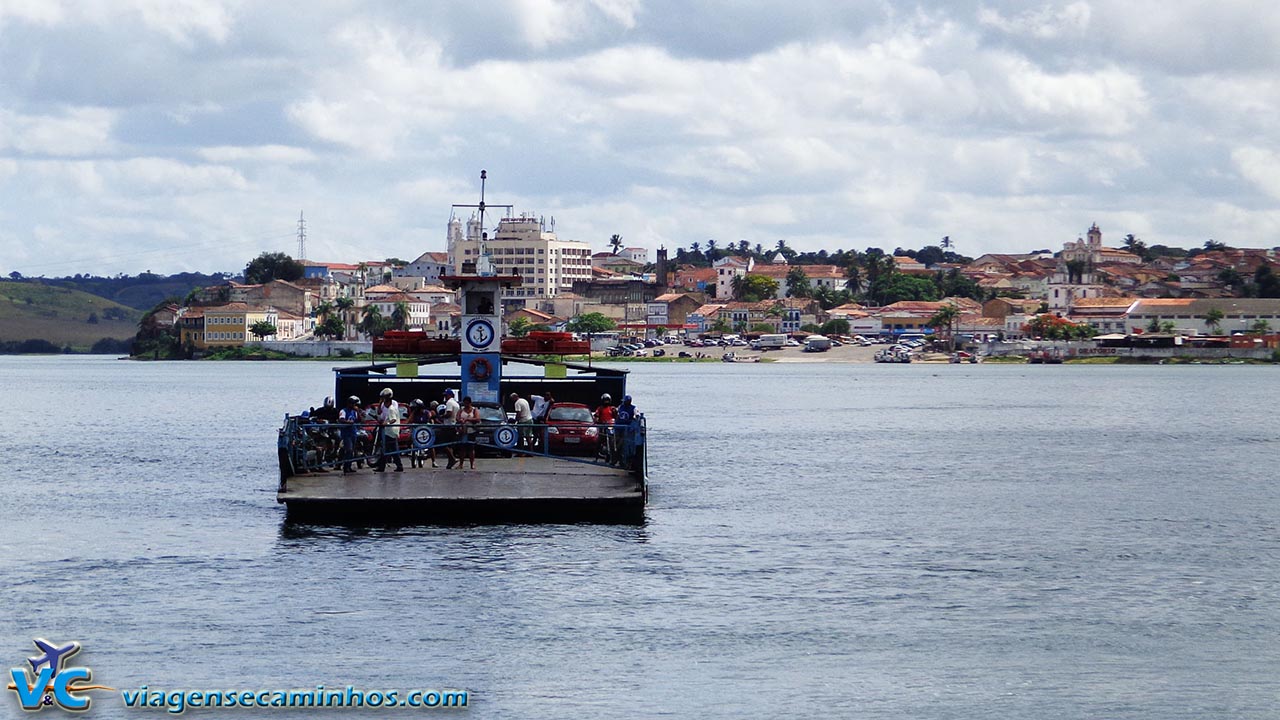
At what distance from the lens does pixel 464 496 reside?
90.2 feet

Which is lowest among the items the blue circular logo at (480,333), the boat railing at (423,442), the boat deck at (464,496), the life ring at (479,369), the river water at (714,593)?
the river water at (714,593)

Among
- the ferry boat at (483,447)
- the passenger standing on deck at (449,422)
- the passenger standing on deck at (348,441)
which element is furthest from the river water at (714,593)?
the passenger standing on deck at (449,422)

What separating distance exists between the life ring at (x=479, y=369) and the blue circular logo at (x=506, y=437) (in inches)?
124

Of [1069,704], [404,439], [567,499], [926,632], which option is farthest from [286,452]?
[1069,704]

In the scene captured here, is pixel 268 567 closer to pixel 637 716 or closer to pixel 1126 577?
pixel 637 716

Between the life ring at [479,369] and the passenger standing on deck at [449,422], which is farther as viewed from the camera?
the life ring at [479,369]

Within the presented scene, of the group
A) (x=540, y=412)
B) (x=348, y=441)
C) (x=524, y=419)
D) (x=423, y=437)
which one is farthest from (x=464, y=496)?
(x=540, y=412)

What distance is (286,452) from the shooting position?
2997cm

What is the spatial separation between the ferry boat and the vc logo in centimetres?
903

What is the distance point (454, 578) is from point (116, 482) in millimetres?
20461

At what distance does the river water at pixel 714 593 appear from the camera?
1853 centimetres

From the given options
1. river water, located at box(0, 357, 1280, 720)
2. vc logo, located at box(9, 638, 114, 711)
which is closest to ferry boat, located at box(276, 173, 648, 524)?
river water, located at box(0, 357, 1280, 720)

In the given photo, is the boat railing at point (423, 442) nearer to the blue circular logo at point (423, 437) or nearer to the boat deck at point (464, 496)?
the blue circular logo at point (423, 437)

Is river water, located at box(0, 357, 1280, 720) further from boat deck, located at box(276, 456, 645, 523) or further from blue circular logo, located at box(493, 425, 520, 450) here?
blue circular logo, located at box(493, 425, 520, 450)
